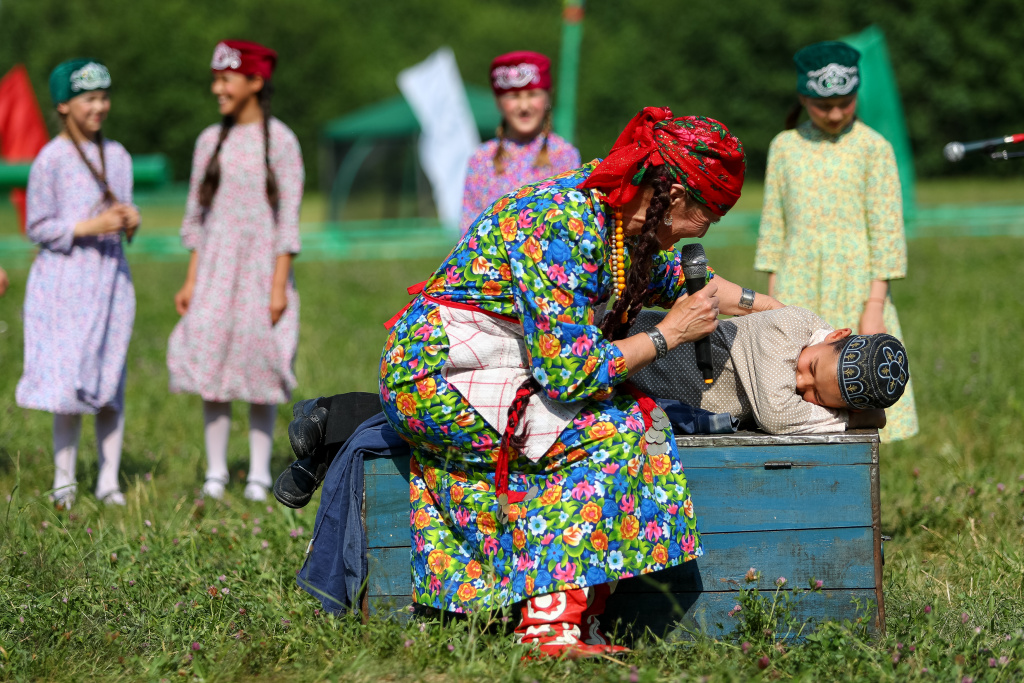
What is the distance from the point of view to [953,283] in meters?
10.3

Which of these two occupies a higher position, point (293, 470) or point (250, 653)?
point (293, 470)

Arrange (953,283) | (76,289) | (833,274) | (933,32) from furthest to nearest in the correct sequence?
(933,32) → (953,283) → (76,289) → (833,274)

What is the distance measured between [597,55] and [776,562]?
2016 inches

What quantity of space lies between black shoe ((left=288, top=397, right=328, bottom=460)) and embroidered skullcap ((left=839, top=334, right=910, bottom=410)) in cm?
154

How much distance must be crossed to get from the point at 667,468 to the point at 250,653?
48.8 inches

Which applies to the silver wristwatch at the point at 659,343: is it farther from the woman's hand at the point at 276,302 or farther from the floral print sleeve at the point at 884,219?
the woman's hand at the point at 276,302

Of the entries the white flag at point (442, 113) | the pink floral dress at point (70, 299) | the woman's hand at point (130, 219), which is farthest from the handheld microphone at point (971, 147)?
the white flag at point (442, 113)

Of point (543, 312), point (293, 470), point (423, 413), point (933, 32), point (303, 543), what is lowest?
point (303, 543)

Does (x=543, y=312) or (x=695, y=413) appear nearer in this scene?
(x=543, y=312)

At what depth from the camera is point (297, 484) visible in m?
3.25

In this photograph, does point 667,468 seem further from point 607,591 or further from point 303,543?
point 303,543

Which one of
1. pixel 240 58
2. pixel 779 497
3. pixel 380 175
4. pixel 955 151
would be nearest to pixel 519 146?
pixel 240 58

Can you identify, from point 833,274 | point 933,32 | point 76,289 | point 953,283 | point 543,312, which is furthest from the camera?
point 933,32

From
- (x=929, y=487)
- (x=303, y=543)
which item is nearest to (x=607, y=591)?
(x=303, y=543)
